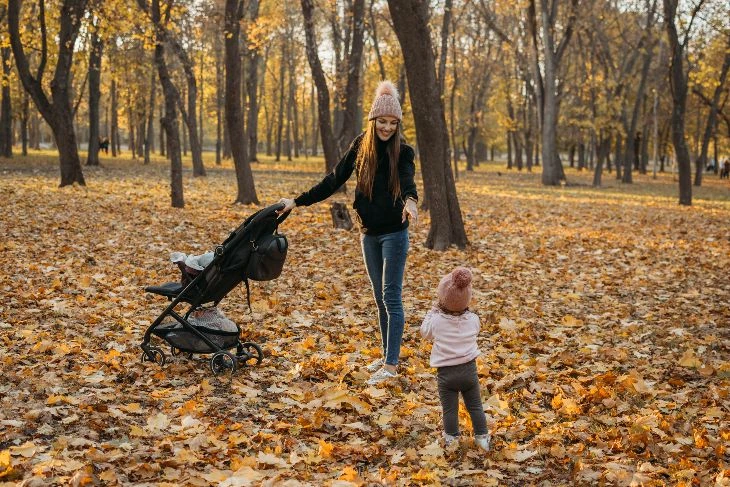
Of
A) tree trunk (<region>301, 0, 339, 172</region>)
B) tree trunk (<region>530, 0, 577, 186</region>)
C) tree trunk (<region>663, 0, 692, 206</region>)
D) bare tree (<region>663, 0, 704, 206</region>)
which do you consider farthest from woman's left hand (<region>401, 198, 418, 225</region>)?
tree trunk (<region>530, 0, 577, 186</region>)

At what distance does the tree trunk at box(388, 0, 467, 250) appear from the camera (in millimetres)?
11438

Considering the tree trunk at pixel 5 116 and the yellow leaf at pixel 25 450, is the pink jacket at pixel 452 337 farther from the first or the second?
the tree trunk at pixel 5 116

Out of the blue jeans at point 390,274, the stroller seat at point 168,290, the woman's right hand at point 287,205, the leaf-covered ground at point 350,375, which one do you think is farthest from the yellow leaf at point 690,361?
the stroller seat at point 168,290

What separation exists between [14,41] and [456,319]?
17.6m

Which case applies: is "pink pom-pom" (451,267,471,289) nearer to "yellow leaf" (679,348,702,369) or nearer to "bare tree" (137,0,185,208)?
"yellow leaf" (679,348,702,369)

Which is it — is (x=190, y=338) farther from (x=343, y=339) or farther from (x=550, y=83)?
(x=550, y=83)

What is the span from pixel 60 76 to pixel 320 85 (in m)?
7.04

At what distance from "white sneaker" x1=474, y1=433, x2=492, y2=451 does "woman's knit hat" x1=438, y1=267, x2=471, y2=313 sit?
2.71ft

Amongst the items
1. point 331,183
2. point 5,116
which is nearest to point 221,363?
point 331,183

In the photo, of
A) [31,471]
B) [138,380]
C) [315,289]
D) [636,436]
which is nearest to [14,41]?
[315,289]

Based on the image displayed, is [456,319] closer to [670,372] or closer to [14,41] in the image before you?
[670,372]

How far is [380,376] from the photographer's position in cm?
582

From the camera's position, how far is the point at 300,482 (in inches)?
155

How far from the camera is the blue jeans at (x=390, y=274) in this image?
570cm
